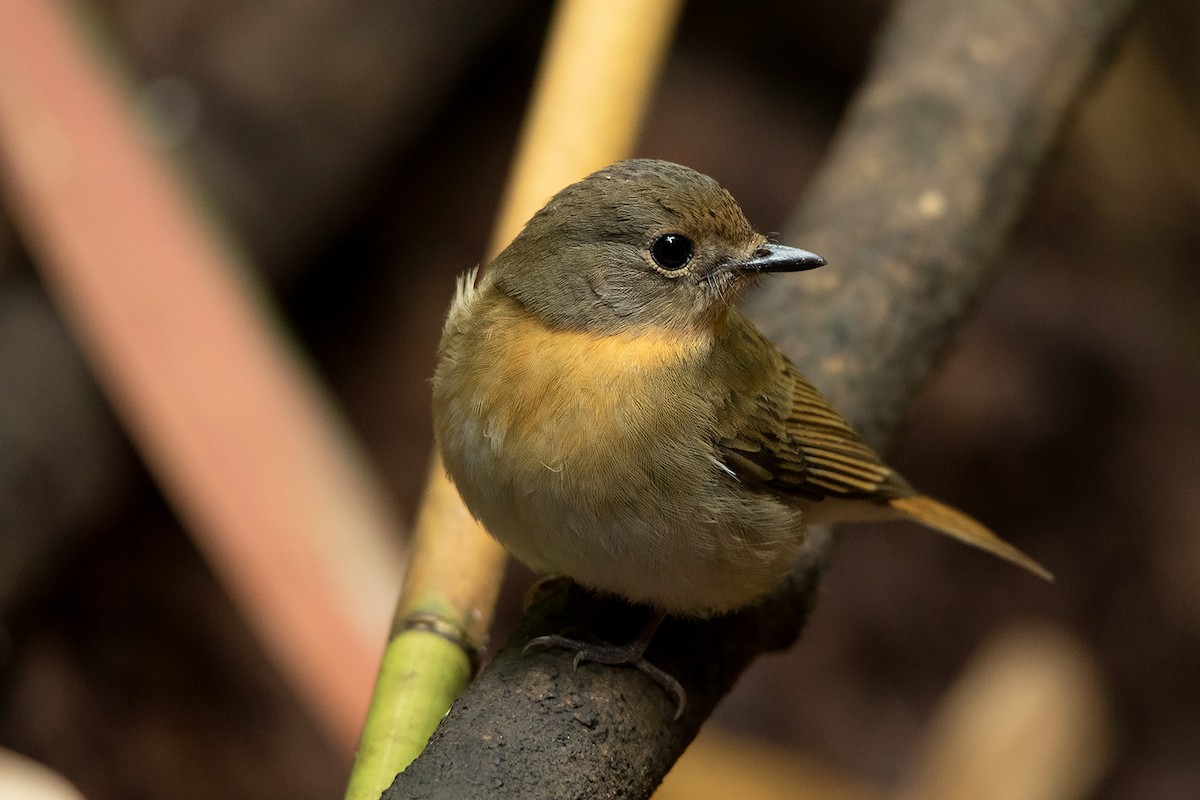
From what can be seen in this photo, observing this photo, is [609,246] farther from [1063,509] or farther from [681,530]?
[1063,509]

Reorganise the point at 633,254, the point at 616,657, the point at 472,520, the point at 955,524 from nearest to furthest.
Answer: the point at 616,657, the point at 633,254, the point at 472,520, the point at 955,524

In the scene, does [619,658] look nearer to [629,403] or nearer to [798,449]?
[629,403]

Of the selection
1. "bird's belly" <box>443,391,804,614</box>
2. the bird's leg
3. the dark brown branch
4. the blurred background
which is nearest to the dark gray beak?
"bird's belly" <box>443,391,804,614</box>

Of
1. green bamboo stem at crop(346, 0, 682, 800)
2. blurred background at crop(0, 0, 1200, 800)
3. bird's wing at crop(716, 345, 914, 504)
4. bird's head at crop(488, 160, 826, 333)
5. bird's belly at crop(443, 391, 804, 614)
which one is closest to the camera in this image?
green bamboo stem at crop(346, 0, 682, 800)

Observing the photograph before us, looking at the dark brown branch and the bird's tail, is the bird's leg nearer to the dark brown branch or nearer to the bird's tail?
the dark brown branch

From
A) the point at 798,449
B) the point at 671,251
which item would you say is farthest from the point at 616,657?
the point at 671,251

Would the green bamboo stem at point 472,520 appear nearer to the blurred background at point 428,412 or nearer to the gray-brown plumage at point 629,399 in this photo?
the gray-brown plumage at point 629,399

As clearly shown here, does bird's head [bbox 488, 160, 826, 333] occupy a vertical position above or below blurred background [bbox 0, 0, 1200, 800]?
above

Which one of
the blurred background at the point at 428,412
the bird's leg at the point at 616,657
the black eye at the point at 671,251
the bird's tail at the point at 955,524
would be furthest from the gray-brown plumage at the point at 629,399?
the blurred background at the point at 428,412

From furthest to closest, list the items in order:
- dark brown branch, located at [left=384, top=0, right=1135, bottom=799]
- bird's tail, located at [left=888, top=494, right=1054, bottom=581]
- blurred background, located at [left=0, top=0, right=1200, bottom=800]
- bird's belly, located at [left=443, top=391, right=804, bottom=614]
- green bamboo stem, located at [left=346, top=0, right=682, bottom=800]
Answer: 1. blurred background, located at [left=0, top=0, right=1200, bottom=800]
2. bird's tail, located at [left=888, top=494, right=1054, bottom=581]
3. bird's belly, located at [left=443, top=391, right=804, bottom=614]
4. green bamboo stem, located at [left=346, top=0, right=682, bottom=800]
5. dark brown branch, located at [left=384, top=0, right=1135, bottom=799]

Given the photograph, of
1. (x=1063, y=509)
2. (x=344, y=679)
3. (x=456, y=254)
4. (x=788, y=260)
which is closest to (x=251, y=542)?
(x=344, y=679)
